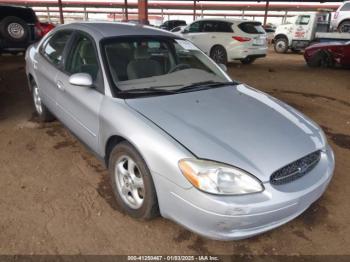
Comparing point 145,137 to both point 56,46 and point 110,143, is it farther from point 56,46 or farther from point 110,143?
point 56,46

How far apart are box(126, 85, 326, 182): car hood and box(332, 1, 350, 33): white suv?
17159 mm

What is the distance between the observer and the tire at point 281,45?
18.2 metres

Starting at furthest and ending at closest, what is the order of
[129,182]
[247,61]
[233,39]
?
1. [247,61]
2. [233,39]
3. [129,182]

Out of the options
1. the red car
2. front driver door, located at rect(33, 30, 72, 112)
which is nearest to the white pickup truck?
the red car

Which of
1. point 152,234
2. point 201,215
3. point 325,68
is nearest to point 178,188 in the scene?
point 201,215

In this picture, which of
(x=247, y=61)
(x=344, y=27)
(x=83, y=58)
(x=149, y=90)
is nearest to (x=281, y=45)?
(x=344, y=27)

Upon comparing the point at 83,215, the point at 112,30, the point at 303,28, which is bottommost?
the point at 83,215

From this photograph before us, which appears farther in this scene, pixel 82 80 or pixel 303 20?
pixel 303 20

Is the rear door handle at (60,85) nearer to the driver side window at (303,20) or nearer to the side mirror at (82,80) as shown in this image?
the side mirror at (82,80)

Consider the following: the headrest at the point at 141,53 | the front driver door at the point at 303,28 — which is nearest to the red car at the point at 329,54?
the front driver door at the point at 303,28

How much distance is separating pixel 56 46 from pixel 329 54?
1013 centimetres

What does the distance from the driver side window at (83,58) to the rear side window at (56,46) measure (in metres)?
0.28

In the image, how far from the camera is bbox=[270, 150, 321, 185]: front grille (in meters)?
2.32

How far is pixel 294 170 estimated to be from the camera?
244cm
